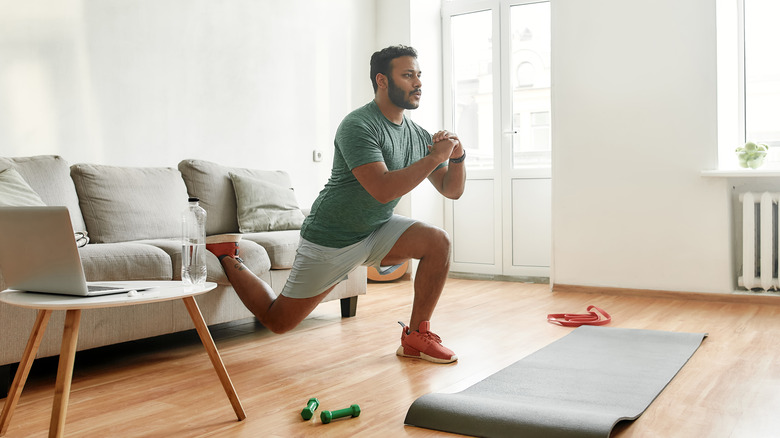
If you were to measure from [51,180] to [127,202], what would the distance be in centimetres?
34

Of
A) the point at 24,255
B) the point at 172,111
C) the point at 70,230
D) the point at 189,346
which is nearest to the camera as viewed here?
the point at 70,230

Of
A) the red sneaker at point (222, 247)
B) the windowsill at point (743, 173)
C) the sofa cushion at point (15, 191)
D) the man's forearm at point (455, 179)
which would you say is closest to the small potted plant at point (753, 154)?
the windowsill at point (743, 173)

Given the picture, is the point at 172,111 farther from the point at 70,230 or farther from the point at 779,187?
the point at 779,187

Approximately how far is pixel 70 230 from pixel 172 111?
2.34m

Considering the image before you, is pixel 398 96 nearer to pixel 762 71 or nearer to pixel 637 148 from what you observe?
pixel 637 148

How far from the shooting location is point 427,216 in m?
5.44

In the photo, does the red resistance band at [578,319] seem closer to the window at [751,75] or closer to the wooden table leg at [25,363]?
the window at [751,75]

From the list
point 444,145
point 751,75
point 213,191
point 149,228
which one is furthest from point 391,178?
point 751,75

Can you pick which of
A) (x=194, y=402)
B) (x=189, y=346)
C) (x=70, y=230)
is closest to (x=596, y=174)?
(x=189, y=346)

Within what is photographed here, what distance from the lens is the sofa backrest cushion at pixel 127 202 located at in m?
3.03

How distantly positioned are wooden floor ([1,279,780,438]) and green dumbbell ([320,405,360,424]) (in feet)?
0.06

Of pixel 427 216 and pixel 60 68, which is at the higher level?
pixel 60 68

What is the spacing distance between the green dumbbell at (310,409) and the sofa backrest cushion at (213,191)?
5.70 feet

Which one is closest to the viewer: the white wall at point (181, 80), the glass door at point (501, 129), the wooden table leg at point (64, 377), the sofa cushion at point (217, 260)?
the wooden table leg at point (64, 377)
